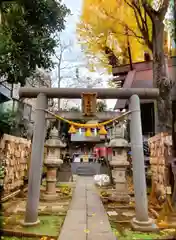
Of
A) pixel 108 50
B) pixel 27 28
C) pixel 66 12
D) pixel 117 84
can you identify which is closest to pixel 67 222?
pixel 27 28

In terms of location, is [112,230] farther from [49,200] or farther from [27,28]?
[27,28]

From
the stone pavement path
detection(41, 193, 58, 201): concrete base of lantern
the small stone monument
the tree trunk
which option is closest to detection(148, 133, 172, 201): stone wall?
the tree trunk

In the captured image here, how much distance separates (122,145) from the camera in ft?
30.6

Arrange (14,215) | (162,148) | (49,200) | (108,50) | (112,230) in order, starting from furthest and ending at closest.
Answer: (108,50) → (49,200) → (162,148) → (14,215) → (112,230)

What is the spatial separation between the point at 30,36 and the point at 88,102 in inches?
208

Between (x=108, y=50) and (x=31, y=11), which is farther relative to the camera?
(x=108, y=50)

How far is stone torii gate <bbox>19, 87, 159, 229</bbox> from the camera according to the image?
5633 mm

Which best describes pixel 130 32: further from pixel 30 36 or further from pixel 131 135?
pixel 131 135

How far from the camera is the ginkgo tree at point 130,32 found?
8125mm

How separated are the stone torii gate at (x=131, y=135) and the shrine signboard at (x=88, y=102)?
0.40 ft

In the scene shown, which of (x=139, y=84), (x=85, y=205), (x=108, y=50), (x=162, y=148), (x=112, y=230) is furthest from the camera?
(x=108, y=50)

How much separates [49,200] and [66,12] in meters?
8.76

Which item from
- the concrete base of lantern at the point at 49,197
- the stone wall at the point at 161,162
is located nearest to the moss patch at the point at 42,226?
the concrete base of lantern at the point at 49,197

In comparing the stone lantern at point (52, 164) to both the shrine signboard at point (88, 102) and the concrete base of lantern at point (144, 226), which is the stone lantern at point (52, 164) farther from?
the concrete base of lantern at point (144, 226)
